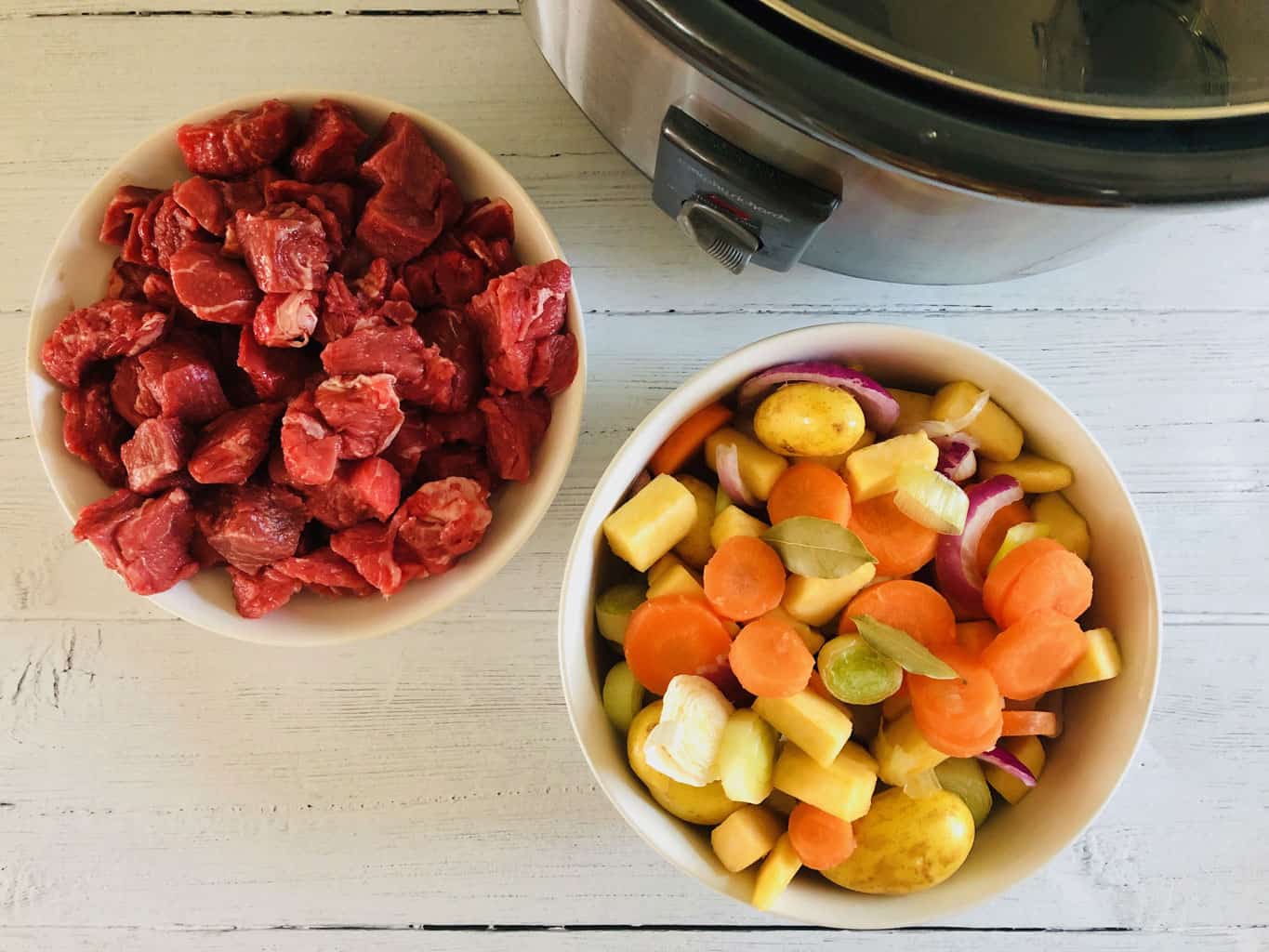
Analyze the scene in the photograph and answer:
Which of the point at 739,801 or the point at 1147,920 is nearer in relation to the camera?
the point at 739,801

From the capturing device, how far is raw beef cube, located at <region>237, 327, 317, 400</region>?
109cm

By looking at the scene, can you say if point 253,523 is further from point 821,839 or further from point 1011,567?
point 1011,567

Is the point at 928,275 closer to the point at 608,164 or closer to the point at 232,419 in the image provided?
the point at 608,164

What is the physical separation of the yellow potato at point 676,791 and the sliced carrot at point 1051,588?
35 centimetres

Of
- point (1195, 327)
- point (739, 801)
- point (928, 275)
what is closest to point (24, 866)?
point (739, 801)

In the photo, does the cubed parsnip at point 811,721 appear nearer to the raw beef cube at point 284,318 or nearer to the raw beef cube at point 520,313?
the raw beef cube at point 520,313

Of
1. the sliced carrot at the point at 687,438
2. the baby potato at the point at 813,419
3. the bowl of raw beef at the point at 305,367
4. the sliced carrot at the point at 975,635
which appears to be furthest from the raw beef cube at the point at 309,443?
the sliced carrot at the point at 975,635

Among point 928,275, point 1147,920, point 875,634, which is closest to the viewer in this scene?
point 875,634

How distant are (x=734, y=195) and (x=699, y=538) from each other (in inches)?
16.0

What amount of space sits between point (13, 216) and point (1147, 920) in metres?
1.69

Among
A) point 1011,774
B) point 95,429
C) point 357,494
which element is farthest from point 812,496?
point 95,429

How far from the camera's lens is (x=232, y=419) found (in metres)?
1.09

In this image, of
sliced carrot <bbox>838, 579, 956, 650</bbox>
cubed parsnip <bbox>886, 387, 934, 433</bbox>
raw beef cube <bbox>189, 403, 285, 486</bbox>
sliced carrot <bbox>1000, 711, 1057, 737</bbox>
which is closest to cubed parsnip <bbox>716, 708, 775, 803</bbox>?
sliced carrot <bbox>838, 579, 956, 650</bbox>

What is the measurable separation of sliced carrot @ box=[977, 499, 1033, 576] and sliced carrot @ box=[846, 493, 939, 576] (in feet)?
0.23
